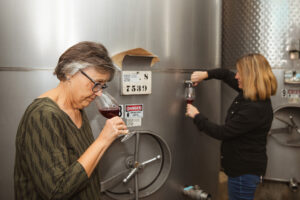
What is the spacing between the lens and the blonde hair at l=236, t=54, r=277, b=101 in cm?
175

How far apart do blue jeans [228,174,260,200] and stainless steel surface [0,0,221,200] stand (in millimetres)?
298

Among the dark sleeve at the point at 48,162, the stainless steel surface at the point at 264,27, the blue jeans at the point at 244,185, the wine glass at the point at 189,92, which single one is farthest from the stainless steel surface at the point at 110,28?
the blue jeans at the point at 244,185

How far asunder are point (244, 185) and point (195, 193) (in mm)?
338

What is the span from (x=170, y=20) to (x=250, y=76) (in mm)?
646

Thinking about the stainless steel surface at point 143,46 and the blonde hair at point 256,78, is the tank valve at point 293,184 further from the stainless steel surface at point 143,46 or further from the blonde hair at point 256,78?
the blonde hair at point 256,78

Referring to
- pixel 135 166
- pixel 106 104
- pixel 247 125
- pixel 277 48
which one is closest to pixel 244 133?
pixel 247 125

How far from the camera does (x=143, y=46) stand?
1641 mm

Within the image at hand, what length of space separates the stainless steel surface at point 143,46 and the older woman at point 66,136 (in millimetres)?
346

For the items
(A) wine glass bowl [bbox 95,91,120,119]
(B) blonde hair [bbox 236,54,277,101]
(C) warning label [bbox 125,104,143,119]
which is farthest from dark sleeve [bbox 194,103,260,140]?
(A) wine glass bowl [bbox 95,91,120,119]

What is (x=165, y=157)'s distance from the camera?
1861mm

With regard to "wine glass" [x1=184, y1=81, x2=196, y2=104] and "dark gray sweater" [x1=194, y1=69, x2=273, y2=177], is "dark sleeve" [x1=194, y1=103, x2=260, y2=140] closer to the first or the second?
"dark gray sweater" [x1=194, y1=69, x2=273, y2=177]

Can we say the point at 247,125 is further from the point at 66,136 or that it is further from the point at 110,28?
the point at 66,136

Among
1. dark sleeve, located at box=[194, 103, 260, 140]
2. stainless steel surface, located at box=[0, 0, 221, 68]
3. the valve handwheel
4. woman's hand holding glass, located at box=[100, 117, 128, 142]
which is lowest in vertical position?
the valve handwheel

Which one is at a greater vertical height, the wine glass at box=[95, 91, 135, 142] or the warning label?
the wine glass at box=[95, 91, 135, 142]
